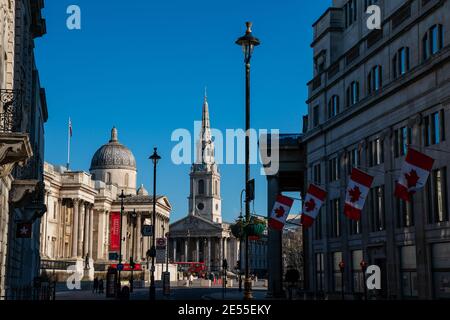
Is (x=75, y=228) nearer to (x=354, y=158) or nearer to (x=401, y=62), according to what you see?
(x=354, y=158)

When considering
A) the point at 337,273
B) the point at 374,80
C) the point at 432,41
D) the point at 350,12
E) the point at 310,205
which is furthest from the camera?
the point at 350,12

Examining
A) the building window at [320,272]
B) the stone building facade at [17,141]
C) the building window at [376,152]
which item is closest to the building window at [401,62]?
the building window at [376,152]

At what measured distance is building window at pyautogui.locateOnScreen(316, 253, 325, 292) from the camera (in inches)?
2019

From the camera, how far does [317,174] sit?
173 ft

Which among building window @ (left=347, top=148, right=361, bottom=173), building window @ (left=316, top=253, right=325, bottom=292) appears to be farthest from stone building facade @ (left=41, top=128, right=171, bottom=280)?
building window @ (left=347, top=148, right=361, bottom=173)

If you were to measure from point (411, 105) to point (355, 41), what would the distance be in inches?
523

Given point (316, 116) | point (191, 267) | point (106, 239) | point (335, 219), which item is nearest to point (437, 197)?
point (335, 219)

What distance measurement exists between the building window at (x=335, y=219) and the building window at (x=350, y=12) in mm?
12599

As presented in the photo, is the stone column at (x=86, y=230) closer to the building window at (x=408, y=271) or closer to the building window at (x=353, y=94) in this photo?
the building window at (x=353, y=94)

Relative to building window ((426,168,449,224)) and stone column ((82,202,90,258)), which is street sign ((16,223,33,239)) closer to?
building window ((426,168,449,224))

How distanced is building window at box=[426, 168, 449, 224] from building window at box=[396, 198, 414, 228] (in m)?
2.05

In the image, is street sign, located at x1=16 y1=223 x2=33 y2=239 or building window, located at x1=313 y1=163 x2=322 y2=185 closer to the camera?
street sign, located at x1=16 y1=223 x2=33 y2=239

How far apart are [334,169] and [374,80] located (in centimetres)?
836
